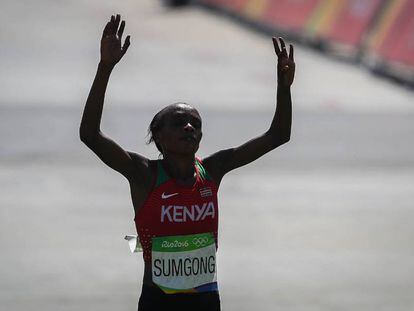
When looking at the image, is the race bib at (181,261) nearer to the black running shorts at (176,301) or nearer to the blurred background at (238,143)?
the black running shorts at (176,301)

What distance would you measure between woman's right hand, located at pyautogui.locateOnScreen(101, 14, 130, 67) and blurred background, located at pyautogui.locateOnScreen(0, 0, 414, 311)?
358 cm

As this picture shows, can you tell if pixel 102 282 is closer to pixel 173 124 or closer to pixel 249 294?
pixel 249 294

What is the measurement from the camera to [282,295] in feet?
28.3

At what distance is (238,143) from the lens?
1471cm

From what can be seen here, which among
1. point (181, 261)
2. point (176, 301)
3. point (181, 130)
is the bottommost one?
point (176, 301)

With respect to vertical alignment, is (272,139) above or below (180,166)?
above

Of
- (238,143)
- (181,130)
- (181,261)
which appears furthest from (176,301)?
(238,143)

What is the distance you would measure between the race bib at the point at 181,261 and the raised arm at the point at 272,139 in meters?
0.33

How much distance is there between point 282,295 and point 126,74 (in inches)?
489

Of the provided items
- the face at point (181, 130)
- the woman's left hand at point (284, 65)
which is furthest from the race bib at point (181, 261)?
the woman's left hand at point (284, 65)

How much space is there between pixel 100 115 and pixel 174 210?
0.54 meters

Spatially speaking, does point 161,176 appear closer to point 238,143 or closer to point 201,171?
point 201,171

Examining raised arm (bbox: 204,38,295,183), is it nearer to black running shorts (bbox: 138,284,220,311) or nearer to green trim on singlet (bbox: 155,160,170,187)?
green trim on singlet (bbox: 155,160,170,187)

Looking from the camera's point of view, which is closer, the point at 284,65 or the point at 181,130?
the point at 181,130
